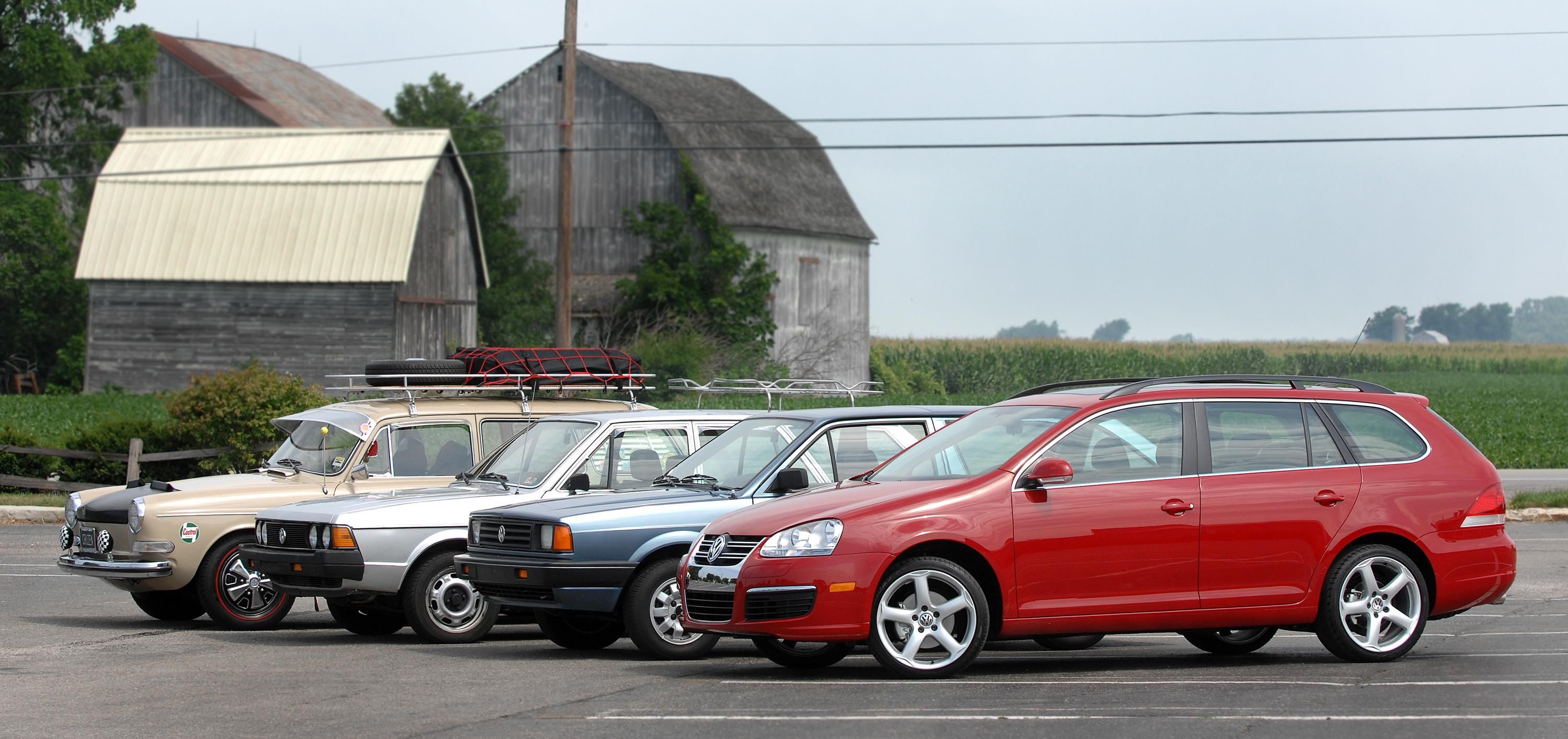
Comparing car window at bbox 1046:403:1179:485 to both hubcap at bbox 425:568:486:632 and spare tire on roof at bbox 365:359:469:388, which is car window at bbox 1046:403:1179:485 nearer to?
hubcap at bbox 425:568:486:632

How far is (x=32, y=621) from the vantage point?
13266 mm

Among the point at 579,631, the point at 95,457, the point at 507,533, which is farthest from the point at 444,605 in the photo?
the point at 95,457

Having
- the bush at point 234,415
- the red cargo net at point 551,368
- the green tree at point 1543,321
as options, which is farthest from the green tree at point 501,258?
the green tree at point 1543,321

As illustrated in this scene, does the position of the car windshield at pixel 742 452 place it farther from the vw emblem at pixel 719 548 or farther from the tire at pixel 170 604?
the tire at pixel 170 604

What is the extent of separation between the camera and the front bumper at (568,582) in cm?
1062

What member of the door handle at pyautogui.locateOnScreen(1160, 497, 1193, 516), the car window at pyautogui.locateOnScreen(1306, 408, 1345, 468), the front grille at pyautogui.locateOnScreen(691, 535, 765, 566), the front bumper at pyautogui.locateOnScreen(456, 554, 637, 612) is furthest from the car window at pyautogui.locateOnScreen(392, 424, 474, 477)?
the car window at pyautogui.locateOnScreen(1306, 408, 1345, 468)

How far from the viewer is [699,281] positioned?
47.3 metres

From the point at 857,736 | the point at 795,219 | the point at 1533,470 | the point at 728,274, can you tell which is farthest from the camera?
the point at 795,219

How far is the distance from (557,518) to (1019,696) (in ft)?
11.2

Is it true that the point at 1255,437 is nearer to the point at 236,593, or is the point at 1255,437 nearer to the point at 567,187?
the point at 236,593

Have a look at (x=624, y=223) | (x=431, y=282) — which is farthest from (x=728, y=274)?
(x=431, y=282)

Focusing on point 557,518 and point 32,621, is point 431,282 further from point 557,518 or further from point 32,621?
point 557,518

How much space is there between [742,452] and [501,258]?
39.6m

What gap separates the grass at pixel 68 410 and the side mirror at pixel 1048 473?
27095 millimetres
